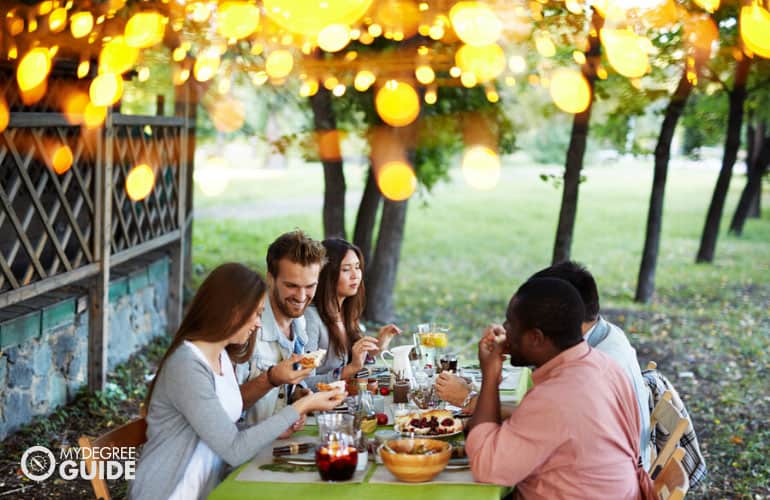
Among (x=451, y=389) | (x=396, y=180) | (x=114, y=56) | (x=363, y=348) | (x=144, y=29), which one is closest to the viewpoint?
(x=451, y=389)

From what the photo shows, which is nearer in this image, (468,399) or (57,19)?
(468,399)

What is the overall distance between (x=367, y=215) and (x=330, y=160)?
714mm

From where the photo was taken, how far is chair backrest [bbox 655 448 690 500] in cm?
256

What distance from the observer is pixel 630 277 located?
12711mm

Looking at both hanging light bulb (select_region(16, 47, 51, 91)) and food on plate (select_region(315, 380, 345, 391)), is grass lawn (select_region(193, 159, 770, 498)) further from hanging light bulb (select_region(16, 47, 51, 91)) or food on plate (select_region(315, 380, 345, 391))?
hanging light bulb (select_region(16, 47, 51, 91))

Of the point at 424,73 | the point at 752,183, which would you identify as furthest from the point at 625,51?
the point at 752,183

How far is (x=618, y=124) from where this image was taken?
1184 cm

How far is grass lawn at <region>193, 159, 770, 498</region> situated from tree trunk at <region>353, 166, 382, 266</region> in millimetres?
957

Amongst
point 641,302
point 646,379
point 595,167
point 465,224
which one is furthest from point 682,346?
point 595,167

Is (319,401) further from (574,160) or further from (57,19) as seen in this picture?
(574,160)

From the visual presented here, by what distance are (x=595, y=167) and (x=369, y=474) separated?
126ft

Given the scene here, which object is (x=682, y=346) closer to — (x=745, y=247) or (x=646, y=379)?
(x=646, y=379)

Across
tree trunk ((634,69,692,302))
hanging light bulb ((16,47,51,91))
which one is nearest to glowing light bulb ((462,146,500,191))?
tree trunk ((634,69,692,302))

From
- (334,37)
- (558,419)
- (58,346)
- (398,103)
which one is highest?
(334,37)
